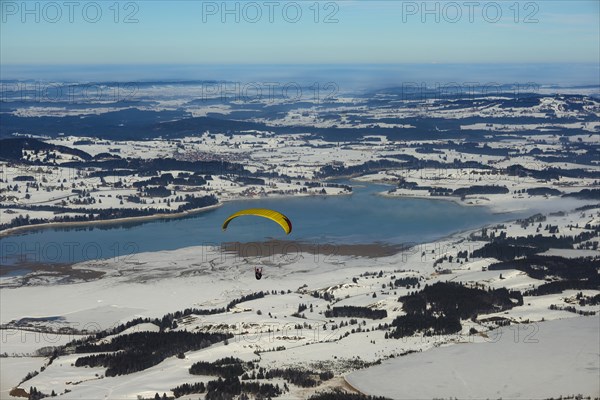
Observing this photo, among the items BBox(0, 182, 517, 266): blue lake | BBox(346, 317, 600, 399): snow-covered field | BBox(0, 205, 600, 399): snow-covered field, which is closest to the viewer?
BBox(346, 317, 600, 399): snow-covered field

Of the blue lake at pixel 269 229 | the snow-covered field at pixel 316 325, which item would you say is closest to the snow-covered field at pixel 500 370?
the snow-covered field at pixel 316 325

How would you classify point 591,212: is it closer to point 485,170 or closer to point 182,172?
point 485,170

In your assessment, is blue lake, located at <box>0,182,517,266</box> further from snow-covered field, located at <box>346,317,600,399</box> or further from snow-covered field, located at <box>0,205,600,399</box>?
snow-covered field, located at <box>346,317,600,399</box>

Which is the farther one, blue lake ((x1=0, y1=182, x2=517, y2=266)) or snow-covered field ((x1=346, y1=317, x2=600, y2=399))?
blue lake ((x1=0, y1=182, x2=517, y2=266))

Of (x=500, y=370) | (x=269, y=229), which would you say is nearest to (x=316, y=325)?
(x=500, y=370)

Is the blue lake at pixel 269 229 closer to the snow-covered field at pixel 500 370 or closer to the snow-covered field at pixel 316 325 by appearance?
the snow-covered field at pixel 316 325

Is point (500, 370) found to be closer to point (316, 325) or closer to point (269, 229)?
point (316, 325)

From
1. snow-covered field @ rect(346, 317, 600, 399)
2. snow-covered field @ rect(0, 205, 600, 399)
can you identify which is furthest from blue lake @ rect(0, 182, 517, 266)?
Result: snow-covered field @ rect(346, 317, 600, 399)

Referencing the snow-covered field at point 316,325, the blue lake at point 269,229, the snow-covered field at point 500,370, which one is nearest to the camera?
the snow-covered field at point 500,370

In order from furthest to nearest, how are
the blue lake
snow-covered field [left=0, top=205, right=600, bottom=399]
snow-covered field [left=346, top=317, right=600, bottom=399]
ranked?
1. the blue lake
2. snow-covered field [left=0, top=205, right=600, bottom=399]
3. snow-covered field [left=346, top=317, right=600, bottom=399]
